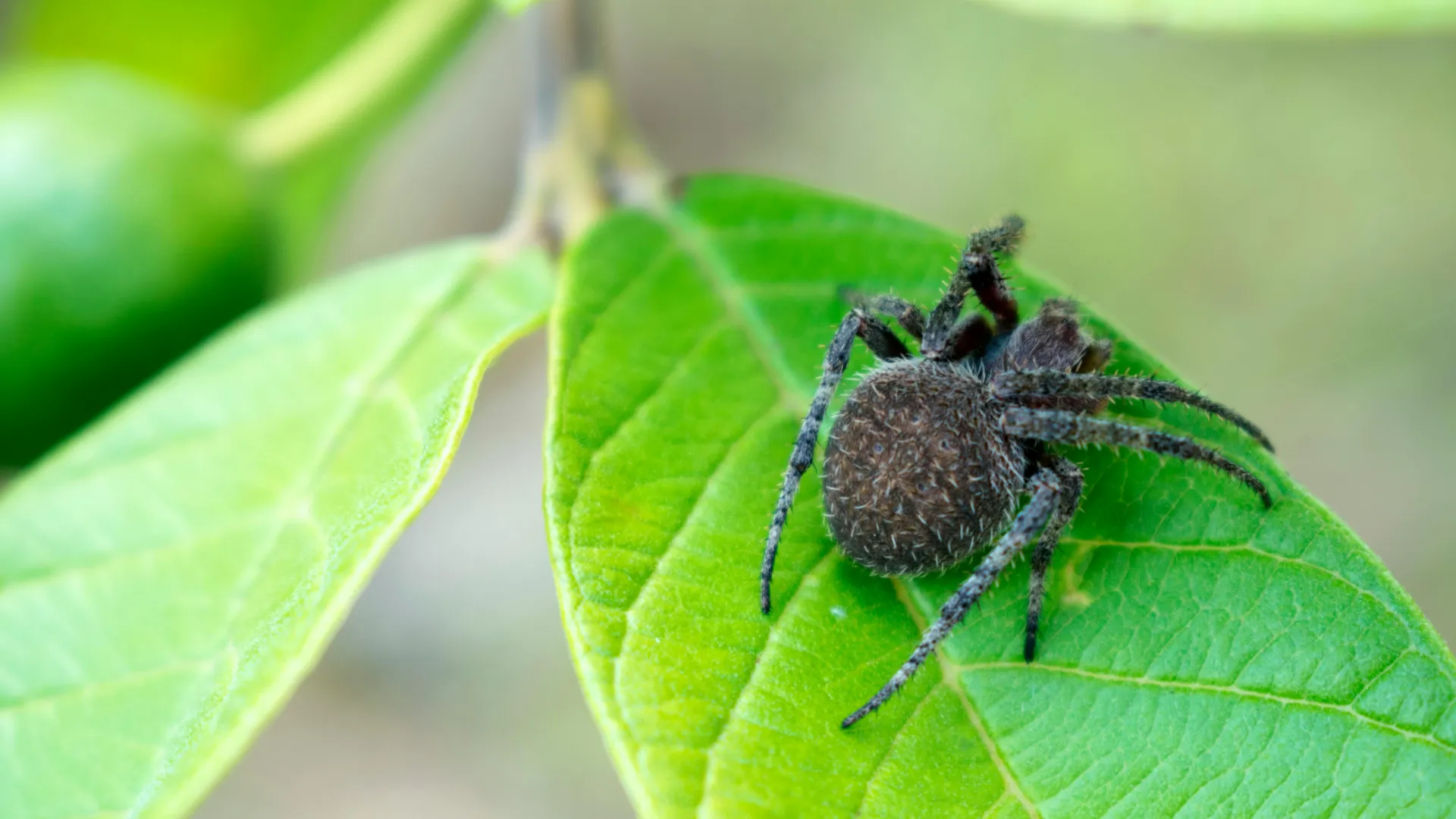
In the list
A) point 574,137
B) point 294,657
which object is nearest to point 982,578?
point 294,657

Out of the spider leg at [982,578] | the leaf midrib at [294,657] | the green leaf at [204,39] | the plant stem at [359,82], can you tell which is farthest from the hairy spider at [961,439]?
the green leaf at [204,39]

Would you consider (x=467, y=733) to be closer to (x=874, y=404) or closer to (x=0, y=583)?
(x=0, y=583)

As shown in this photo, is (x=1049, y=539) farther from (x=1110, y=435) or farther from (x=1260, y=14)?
(x=1260, y=14)

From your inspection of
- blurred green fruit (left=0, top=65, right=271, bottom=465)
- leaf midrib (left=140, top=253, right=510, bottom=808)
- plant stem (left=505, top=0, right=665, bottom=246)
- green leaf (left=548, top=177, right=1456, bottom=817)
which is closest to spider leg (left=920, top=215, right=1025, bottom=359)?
green leaf (left=548, top=177, right=1456, bottom=817)

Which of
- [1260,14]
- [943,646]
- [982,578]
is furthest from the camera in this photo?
[982,578]

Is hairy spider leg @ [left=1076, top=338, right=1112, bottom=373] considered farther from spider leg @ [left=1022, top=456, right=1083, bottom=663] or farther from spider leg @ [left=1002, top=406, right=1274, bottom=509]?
spider leg @ [left=1022, top=456, right=1083, bottom=663]

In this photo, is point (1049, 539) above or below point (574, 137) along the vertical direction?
below
